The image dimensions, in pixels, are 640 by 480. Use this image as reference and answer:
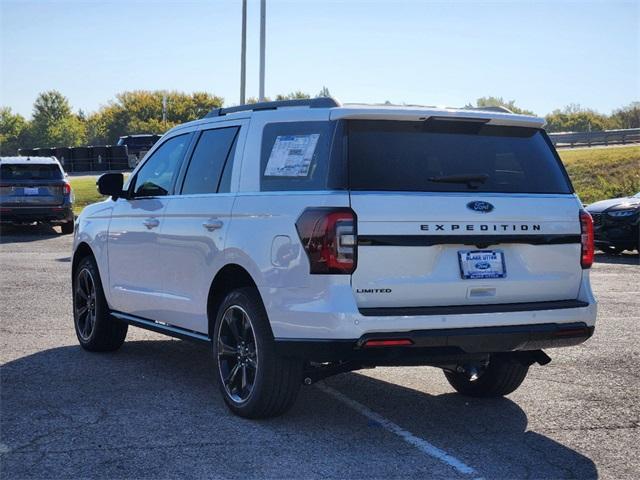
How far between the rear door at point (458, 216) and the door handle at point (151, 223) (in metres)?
2.20

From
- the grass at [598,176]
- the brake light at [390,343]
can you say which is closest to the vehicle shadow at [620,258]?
the brake light at [390,343]

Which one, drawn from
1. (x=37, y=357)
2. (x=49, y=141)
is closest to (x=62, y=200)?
(x=37, y=357)

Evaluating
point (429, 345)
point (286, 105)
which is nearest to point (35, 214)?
point (286, 105)

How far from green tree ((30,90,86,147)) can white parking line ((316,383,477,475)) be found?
454 feet

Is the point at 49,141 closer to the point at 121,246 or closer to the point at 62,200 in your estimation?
the point at 62,200

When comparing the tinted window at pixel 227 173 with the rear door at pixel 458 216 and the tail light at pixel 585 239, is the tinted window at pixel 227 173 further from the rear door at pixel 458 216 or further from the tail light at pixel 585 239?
the tail light at pixel 585 239

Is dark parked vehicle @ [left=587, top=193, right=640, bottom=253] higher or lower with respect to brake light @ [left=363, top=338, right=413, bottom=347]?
lower

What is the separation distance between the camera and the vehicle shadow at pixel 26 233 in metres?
21.8

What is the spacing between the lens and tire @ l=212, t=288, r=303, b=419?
5.84 meters

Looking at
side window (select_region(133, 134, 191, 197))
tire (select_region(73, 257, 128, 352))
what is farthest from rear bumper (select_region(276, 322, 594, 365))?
tire (select_region(73, 257, 128, 352))

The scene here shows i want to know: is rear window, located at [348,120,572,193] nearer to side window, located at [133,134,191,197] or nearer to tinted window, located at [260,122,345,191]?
tinted window, located at [260,122,345,191]

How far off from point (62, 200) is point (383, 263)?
717 inches

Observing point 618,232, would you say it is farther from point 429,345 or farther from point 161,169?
point 429,345

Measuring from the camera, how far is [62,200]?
22.5 metres
